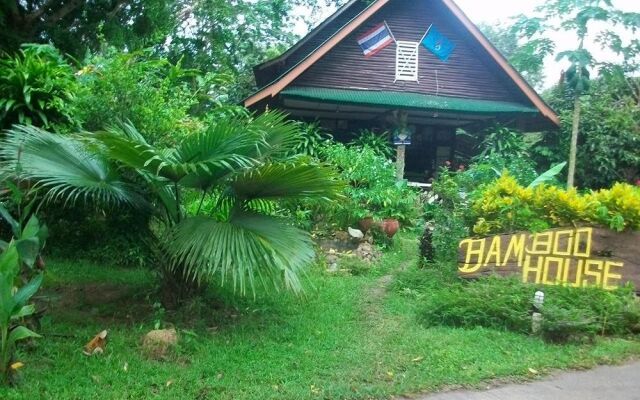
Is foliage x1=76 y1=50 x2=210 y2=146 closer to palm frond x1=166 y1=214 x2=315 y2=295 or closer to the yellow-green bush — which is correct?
palm frond x1=166 y1=214 x2=315 y2=295

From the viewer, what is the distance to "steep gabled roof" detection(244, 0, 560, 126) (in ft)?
41.8

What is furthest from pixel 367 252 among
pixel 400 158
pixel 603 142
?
pixel 603 142

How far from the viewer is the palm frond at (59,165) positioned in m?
4.72

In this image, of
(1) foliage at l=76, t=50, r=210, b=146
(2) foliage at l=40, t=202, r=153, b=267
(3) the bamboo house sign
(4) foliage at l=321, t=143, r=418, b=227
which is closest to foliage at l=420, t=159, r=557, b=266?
(3) the bamboo house sign

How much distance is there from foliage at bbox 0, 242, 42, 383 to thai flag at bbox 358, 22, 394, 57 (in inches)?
478

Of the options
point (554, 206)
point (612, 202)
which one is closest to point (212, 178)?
point (554, 206)

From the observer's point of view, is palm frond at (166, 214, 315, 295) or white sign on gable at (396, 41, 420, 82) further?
white sign on gable at (396, 41, 420, 82)

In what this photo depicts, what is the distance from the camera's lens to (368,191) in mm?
9930

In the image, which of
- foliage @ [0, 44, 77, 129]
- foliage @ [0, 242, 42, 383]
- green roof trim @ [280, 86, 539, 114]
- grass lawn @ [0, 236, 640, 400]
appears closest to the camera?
foliage @ [0, 242, 42, 383]

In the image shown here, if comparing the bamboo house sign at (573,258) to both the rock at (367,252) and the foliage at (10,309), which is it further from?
the foliage at (10,309)

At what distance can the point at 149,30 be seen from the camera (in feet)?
37.9

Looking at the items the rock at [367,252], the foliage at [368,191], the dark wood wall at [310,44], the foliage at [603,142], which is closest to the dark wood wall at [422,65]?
the dark wood wall at [310,44]

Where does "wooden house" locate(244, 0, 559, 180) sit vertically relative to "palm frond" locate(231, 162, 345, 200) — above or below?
above

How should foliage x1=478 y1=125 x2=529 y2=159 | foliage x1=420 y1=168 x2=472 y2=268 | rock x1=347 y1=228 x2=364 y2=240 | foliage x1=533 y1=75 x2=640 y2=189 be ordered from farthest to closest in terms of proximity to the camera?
foliage x1=533 y1=75 x2=640 y2=189
foliage x1=478 y1=125 x2=529 y2=159
rock x1=347 y1=228 x2=364 y2=240
foliage x1=420 y1=168 x2=472 y2=268
